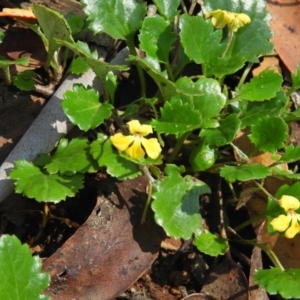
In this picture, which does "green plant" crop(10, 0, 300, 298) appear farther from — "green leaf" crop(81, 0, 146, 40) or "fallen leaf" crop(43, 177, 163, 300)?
"fallen leaf" crop(43, 177, 163, 300)

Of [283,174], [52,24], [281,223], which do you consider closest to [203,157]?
[283,174]

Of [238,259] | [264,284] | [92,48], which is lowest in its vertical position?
[238,259]

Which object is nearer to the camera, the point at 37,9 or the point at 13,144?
the point at 37,9

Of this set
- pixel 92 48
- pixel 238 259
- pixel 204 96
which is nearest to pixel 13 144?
pixel 92 48

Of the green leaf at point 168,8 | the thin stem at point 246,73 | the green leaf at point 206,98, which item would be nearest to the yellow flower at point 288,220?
the green leaf at point 206,98

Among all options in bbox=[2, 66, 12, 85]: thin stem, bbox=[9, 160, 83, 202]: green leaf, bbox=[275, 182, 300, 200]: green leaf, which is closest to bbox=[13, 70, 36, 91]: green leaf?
bbox=[2, 66, 12, 85]: thin stem

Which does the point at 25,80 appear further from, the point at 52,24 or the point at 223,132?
the point at 223,132

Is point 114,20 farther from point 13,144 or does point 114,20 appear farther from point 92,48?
point 13,144
